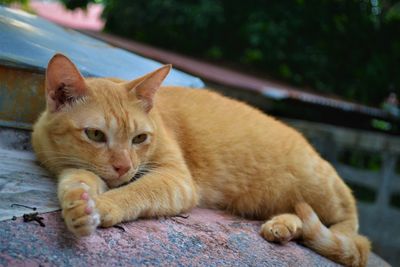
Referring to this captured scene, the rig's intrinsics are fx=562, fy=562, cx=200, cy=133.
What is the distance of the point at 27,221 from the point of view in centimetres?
218

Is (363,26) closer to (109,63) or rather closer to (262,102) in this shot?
(262,102)

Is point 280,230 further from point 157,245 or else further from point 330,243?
point 157,245

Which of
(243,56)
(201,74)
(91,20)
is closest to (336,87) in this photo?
(243,56)

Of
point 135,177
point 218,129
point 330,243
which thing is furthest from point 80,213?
point 330,243

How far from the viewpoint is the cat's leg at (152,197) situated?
239 cm

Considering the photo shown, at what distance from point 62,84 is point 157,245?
0.88 m

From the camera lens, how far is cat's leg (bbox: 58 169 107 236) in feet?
6.88

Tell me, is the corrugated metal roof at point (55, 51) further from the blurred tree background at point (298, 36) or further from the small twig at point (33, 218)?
the blurred tree background at point (298, 36)

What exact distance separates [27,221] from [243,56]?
8756 millimetres

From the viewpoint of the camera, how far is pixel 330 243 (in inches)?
125

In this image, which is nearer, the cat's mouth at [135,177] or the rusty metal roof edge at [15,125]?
the cat's mouth at [135,177]

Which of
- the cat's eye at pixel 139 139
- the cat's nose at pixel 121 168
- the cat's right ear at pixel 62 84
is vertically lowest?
the cat's nose at pixel 121 168

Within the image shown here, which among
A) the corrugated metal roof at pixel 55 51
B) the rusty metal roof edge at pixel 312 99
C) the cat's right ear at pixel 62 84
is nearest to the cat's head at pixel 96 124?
the cat's right ear at pixel 62 84

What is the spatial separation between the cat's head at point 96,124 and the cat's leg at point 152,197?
90 mm
